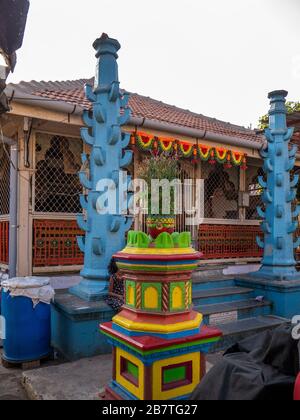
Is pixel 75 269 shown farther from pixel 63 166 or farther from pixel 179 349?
pixel 179 349

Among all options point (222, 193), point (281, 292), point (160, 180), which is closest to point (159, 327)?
point (160, 180)

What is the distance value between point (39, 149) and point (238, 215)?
18.0ft

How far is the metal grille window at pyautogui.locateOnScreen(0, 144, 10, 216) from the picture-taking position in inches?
292

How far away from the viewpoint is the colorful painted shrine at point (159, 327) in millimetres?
2928

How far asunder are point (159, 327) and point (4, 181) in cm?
595

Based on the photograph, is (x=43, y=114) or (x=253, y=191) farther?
(x=253, y=191)

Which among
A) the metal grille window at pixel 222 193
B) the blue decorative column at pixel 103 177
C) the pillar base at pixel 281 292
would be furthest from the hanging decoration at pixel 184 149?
the pillar base at pixel 281 292

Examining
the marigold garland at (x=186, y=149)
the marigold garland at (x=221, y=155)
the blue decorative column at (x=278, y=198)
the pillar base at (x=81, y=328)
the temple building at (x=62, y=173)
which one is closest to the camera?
the pillar base at (x=81, y=328)

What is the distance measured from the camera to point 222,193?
9812 mm

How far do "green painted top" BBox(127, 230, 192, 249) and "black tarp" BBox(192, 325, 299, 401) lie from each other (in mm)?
1058

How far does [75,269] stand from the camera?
6891 millimetres

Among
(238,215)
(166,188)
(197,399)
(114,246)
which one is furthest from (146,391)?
(238,215)

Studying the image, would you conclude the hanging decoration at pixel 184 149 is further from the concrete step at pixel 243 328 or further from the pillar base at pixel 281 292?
the concrete step at pixel 243 328

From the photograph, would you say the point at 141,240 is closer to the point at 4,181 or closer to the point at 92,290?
the point at 92,290
